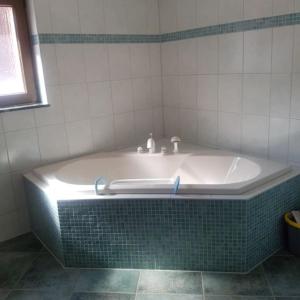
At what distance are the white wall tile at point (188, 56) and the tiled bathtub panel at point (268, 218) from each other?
52.9 inches

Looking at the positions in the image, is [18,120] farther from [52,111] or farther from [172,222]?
[172,222]

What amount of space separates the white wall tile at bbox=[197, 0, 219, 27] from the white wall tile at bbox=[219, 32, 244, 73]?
17cm

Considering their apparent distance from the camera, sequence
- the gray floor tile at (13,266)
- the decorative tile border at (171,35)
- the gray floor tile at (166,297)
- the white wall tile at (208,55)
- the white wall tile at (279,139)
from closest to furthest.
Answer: the gray floor tile at (166,297) → the gray floor tile at (13,266) → the decorative tile border at (171,35) → the white wall tile at (279,139) → the white wall tile at (208,55)

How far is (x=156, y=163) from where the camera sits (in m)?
2.87

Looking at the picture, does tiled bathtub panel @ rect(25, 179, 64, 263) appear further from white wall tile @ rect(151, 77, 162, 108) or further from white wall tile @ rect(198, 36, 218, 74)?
white wall tile @ rect(198, 36, 218, 74)

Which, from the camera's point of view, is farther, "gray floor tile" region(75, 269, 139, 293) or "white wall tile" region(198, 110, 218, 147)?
"white wall tile" region(198, 110, 218, 147)

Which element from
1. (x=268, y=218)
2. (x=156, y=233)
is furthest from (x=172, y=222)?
(x=268, y=218)

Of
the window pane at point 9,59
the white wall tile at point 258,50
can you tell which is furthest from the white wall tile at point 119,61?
the white wall tile at point 258,50

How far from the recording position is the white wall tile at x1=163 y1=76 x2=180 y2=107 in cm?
319

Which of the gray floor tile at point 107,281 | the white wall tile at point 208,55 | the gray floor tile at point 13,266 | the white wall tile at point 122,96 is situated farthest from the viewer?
the white wall tile at point 122,96

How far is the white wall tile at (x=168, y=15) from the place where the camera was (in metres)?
3.00


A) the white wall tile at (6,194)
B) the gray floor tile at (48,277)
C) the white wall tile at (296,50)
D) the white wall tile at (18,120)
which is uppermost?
the white wall tile at (296,50)

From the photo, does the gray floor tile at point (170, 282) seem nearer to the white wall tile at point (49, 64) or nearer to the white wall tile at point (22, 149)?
the white wall tile at point (22, 149)

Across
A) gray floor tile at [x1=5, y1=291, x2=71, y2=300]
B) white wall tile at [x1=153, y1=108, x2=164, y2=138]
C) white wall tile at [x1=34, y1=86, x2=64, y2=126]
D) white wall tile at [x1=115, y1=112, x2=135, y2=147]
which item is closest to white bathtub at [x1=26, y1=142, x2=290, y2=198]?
white wall tile at [x1=115, y1=112, x2=135, y2=147]
